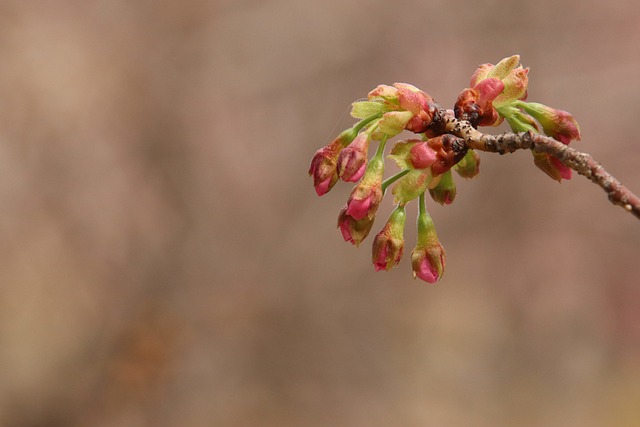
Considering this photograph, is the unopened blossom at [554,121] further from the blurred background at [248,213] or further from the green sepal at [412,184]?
the blurred background at [248,213]

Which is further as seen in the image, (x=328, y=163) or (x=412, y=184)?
(x=328, y=163)

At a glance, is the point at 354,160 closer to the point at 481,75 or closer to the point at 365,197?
the point at 365,197

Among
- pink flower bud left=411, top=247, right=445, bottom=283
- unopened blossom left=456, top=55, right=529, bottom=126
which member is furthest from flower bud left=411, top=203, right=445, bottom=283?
unopened blossom left=456, top=55, right=529, bottom=126

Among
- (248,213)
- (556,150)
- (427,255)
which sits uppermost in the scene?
(248,213)

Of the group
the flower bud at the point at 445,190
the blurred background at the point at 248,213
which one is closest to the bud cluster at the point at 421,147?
the flower bud at the point at 445,190

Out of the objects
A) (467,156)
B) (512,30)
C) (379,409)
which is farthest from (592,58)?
(467,156)

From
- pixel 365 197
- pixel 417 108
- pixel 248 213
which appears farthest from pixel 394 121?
pixel 248 213

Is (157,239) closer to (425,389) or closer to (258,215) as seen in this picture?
(258,215)
